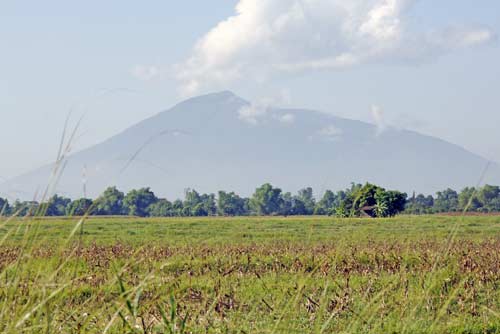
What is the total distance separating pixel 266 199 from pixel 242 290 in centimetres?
13659

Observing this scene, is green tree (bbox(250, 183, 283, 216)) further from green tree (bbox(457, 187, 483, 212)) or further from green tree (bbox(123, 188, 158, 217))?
green tree (bbox(457, 187, 483, 212))

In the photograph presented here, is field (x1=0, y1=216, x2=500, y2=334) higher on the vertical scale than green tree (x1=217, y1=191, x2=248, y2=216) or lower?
lower

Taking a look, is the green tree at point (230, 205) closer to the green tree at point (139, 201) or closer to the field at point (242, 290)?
the green tree at point (139, 201)

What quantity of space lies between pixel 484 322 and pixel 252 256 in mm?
8041

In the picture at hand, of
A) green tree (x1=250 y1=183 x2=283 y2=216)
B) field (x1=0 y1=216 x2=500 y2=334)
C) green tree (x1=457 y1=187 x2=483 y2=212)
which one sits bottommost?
field (x1=0 y1=216 x2=500 y2=334)

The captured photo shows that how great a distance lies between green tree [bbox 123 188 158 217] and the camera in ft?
456

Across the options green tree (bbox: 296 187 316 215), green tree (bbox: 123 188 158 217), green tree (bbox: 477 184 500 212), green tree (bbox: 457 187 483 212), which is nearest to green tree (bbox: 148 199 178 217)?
green tree (bbox: 123 188 158 217)

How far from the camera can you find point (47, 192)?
3904mm

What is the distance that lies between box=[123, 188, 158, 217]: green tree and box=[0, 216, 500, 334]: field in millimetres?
123309

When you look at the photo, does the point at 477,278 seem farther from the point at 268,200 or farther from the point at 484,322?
the point at 268,200

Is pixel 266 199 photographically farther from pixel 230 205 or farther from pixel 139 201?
pixel 139 201

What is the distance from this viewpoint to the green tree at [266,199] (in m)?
145

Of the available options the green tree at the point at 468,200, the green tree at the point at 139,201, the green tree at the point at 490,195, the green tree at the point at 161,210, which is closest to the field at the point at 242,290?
the green tree at the point at 468,200

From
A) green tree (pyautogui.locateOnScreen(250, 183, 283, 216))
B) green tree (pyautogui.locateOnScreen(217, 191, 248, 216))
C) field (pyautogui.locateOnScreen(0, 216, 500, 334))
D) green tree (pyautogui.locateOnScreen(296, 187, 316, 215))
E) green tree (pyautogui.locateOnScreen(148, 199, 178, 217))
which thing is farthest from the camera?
green tree (pyautogui.locateOnScreen(250, 183, 283, 216))
